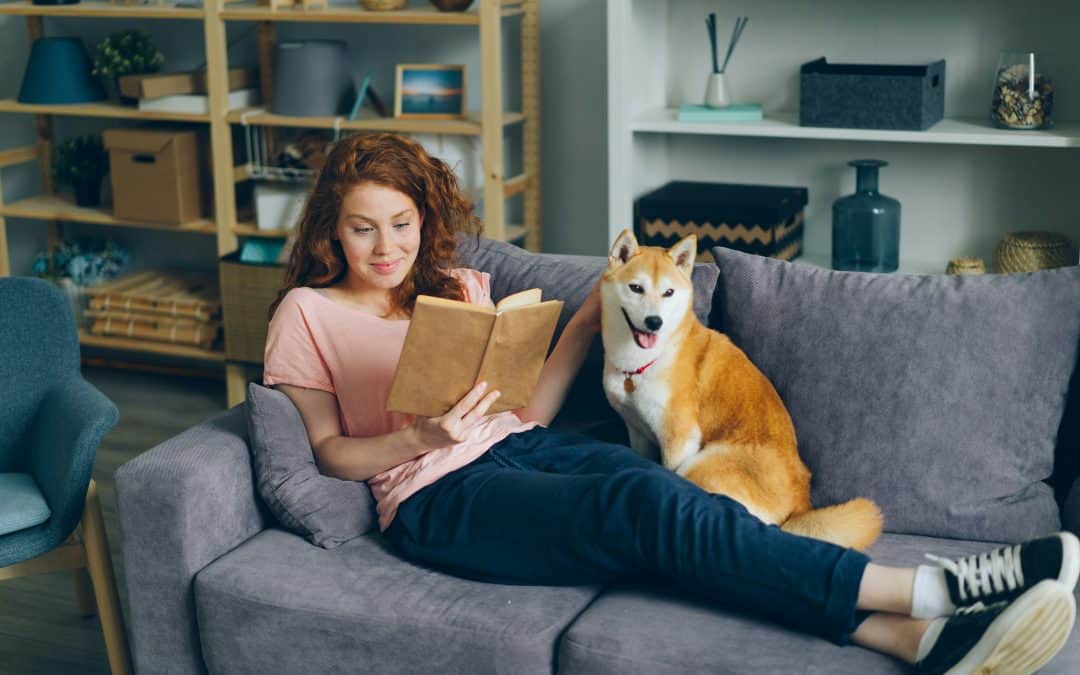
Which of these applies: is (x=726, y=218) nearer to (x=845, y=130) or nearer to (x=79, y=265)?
(x=845, y=130)

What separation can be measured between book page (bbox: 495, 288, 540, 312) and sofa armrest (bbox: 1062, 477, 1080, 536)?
2.78ft

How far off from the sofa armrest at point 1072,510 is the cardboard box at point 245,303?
2.35 metres

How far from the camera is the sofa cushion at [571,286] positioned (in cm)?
219

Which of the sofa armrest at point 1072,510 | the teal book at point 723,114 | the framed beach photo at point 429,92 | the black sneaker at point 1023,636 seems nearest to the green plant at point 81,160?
the framed beach photo at point 429,92

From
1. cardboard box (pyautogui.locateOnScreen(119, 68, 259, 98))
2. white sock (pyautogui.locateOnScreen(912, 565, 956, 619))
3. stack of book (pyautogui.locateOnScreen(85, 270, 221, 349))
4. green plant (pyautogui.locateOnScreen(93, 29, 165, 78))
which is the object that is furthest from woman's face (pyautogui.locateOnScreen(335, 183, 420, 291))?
green plant (pyautogui.locateOnScreen(93, 29, 165, 78))

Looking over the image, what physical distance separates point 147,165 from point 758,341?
2.35 m

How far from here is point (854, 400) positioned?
80.0 inches

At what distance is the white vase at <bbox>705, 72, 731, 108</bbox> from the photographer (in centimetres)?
327

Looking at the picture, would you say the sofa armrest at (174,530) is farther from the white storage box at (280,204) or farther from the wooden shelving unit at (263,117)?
the white storage box at (280,204)

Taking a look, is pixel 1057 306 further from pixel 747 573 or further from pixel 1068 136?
pixel 1068 136

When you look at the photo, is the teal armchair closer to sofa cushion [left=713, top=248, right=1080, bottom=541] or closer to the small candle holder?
sofa cushion [left=713, top=248, right=1080, bottom=541]

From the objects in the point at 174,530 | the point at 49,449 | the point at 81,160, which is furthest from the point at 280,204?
the point at 174,530

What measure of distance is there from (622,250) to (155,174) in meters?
2.27

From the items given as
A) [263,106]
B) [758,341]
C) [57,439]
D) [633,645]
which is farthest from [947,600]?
[263,106]
